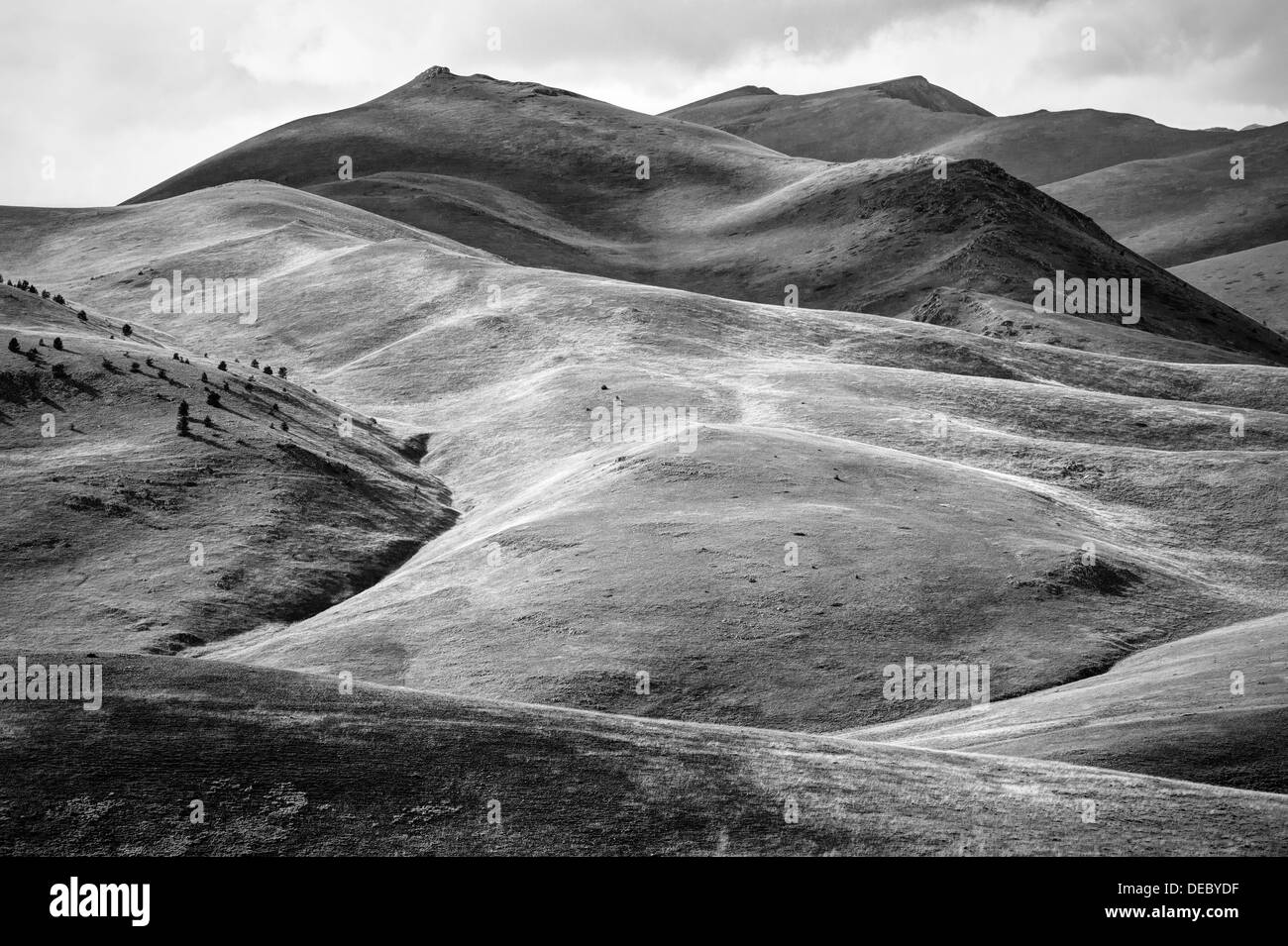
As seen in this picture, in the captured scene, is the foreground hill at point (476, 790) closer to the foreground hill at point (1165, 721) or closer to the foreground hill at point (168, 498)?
the foreground hill at point (1165, 721)

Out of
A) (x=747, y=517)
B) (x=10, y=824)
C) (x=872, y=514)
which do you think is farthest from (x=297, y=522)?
(x=10, y=824)

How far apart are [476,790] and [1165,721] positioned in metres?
13.8

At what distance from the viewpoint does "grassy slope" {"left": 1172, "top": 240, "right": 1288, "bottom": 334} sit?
14950 cm

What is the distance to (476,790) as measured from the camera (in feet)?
55.9

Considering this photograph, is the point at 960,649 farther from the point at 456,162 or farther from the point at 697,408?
the point at 456,162

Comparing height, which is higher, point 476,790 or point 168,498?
point 168,498

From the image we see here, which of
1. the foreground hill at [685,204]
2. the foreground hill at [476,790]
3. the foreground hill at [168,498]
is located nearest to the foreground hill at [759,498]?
the foreground hill at [168,498]

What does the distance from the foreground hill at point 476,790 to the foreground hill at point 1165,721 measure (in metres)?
2.41

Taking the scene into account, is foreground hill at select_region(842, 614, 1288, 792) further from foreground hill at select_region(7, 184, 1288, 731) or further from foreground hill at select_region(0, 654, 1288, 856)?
foreground hill at select_region(7, 184, 1288, 731)

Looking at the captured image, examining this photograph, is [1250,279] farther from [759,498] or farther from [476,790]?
[476,790]

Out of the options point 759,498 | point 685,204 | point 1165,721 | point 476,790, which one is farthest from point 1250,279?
point 476,790

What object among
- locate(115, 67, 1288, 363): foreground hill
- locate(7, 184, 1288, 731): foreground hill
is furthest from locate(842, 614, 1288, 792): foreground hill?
locate(115, 67, 1288, 363): foreground hill

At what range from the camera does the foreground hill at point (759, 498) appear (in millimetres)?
35625

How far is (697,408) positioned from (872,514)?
61.5ft
